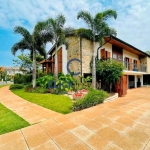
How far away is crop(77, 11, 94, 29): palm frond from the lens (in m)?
9.94

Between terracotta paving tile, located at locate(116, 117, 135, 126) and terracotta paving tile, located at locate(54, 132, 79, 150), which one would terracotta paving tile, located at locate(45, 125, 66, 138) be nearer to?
terracotta paving tile, located at locate(54, 132, 79, 150)

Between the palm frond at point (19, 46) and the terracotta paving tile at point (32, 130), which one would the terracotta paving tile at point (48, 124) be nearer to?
the terracotta paving tile at point (32, 130)

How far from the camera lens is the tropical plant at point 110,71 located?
9727 mm

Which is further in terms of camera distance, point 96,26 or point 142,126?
point 96,26

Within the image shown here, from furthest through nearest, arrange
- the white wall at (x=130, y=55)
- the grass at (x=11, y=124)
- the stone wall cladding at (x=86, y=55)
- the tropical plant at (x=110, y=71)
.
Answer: the white wall at (x=130, y=55) < the stone wall cladding at (x=86, y=55) < the tropical plant at (x=110, y=71) < the grass at (x=11, y=124)

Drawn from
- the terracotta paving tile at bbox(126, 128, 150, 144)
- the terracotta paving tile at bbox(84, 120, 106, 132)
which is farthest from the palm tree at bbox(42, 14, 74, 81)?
the terracotta paving tile at bbox(126, 128, 150, 144)

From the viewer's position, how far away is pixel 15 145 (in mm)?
2959

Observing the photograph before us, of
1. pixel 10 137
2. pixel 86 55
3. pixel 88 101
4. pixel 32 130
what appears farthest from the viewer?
pixel 86 55

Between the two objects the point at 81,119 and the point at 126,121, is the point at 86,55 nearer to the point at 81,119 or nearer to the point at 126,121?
the point at 81,119

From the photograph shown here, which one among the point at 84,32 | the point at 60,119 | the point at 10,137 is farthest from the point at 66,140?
the point at 84,32

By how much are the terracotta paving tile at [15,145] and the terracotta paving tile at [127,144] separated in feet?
7.97

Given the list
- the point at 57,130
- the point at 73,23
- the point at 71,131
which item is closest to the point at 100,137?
the point at 71,131

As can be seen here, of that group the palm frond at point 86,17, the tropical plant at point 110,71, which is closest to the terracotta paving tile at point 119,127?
the tropical plant at point 110,71

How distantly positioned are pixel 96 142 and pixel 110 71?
7.71 m
